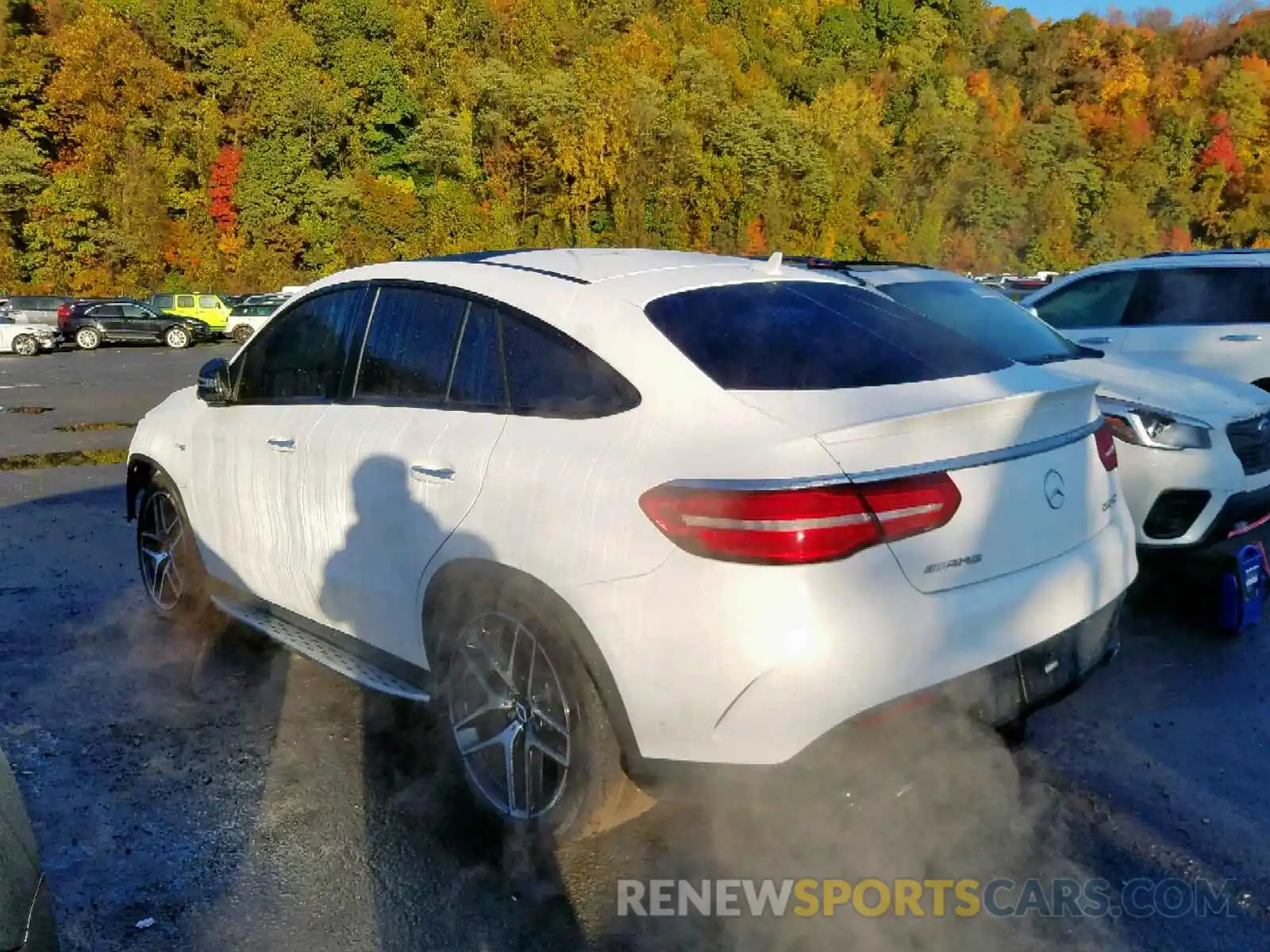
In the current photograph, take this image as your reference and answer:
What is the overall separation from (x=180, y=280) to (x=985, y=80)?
89232 mm

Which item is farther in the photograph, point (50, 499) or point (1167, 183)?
point (1167, 183)

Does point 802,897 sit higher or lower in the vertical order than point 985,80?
lower

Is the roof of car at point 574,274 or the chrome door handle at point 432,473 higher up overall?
the roof of car at point 574,274

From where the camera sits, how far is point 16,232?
159ft

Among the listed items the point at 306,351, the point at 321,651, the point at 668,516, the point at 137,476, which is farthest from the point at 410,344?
the point at 137,476

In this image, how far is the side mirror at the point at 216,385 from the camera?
447 centimetres

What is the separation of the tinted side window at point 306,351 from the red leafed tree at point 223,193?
53946 mm

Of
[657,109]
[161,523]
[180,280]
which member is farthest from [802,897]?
[657,109]

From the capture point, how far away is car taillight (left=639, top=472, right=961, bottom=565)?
2.48m

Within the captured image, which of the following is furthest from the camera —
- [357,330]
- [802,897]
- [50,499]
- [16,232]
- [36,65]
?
[36,65]

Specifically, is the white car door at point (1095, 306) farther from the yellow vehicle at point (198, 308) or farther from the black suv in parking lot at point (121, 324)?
the yellow vehicle at point (198, 308)

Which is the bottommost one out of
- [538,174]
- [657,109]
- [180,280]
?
[180,280]

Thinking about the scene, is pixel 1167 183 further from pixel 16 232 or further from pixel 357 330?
pixel 357 330

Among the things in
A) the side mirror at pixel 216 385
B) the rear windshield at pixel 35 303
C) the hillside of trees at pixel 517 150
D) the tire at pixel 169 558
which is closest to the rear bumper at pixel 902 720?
the side mirror at pixel 216 385
